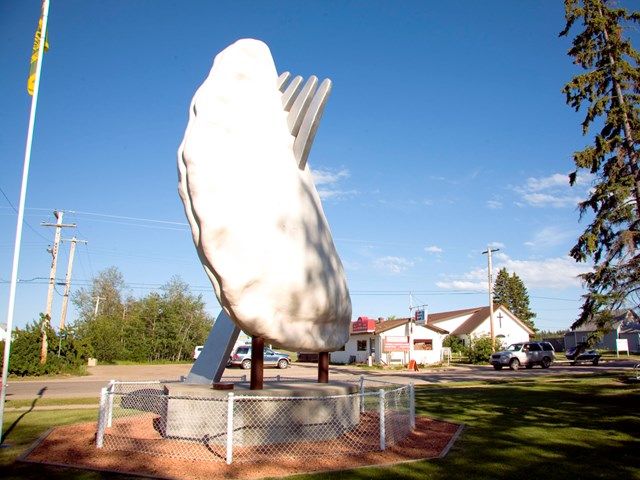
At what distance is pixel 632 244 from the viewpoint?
18.6 meters

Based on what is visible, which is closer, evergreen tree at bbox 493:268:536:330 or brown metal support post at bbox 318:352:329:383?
brown metal support post at bbox 318:352:329:383

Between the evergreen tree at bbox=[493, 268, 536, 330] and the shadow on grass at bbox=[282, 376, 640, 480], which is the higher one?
the evergreen tree at bbox=[493, 268, 536, 330]

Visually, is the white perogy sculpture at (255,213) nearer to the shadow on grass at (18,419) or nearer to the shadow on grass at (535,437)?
the shadow on grass at (535,437)

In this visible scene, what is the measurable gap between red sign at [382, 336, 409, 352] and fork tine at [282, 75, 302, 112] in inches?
1248

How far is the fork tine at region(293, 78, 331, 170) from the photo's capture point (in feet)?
34.6

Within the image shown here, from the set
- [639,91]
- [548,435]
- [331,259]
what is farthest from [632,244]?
[331,259]

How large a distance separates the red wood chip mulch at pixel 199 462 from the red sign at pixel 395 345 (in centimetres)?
3051

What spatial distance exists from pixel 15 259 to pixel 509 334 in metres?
55.8

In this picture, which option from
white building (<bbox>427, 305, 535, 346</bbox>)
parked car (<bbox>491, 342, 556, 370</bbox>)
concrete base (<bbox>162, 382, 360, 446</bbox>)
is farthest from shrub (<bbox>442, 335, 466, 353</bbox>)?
concrete base (<bbox>162, 382, 360, 446</bbox>)

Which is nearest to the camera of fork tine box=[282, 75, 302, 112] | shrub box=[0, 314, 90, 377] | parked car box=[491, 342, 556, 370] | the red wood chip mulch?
the red wood chip mulch

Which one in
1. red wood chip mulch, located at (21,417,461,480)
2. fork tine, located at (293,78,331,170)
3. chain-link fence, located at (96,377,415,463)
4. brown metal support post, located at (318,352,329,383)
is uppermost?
fork tine, located at (293,78,331,170)

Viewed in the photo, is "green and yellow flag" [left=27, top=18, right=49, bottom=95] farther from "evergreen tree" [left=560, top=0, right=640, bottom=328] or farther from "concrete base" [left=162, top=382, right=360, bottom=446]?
"evergreen tree" [left=560, top=0, right=640, bottom=328]

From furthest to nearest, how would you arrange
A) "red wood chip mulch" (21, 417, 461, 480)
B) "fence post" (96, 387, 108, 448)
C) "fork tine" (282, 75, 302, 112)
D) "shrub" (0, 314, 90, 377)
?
"shrub" (0, 314, 90, 377) → "fork tine" (282, 75, 302, 112) → "fence post" (96, 387, 108, 448) → "red wood chip mulch" (21, 417, 461, 480)

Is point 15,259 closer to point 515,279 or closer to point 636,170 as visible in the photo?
point 636,170
